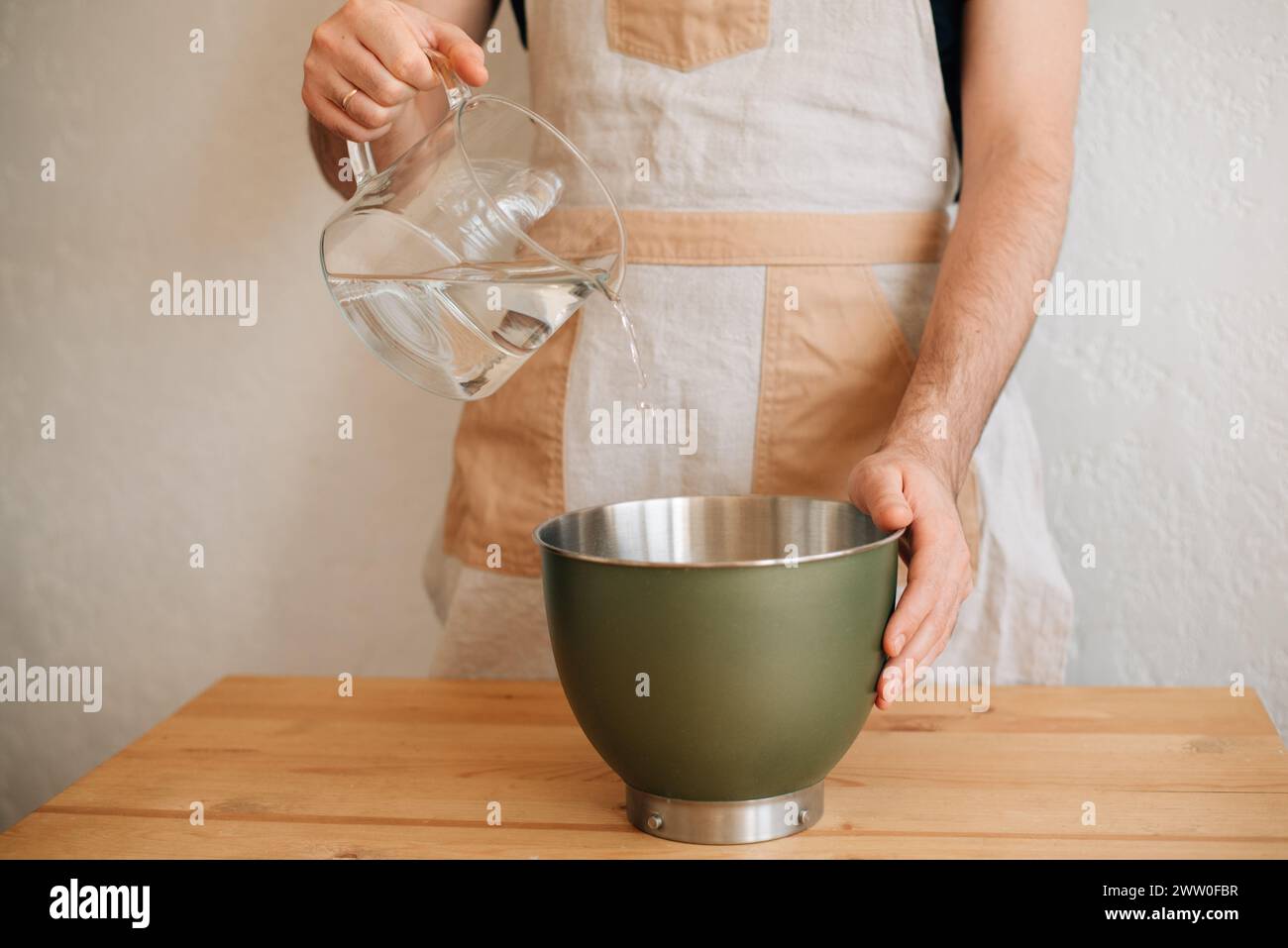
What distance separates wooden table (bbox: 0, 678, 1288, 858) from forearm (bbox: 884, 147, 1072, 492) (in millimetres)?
225

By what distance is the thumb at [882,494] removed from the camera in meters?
0.76

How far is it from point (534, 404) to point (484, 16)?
46 cm

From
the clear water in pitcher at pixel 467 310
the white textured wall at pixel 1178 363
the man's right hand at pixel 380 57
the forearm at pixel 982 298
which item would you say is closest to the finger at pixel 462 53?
the man's right hand at pixel 380 57

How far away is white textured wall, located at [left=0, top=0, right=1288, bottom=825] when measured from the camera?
143cm

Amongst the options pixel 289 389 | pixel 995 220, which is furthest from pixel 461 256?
pixel 289 389

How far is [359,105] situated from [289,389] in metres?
0.83

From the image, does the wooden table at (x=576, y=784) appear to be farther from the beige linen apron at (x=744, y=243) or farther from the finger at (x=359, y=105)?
the finger at (x=359, y=105)

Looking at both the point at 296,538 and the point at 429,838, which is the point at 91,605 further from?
the point at 429,838

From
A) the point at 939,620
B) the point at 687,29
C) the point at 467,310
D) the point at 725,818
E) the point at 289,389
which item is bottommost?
the point at 725,818

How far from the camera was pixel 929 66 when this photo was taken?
1146 mm

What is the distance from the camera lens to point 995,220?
109cm

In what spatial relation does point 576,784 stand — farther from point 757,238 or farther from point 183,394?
point 183,394

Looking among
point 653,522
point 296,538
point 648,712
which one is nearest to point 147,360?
point 296,538

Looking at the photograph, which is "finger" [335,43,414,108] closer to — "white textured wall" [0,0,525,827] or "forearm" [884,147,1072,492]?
"forearm" [884,147,1072,492]
